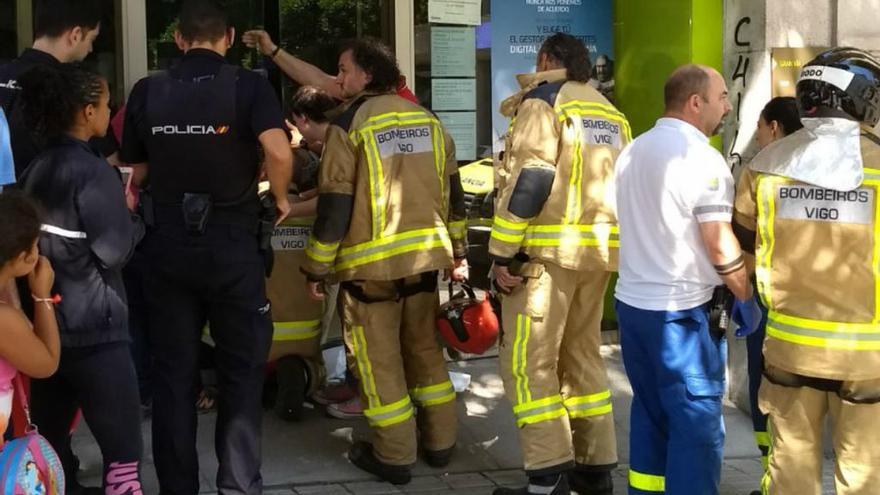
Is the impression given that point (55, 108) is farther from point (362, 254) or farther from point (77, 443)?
point (77, 443)

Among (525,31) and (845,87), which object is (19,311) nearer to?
(845,87)

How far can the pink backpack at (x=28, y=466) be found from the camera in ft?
12.1

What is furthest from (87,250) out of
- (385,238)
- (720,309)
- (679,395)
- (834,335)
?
(834,335)

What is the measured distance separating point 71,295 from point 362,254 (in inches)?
58.4

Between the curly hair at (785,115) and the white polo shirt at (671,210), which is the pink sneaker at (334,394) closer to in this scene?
the white polo shirt at (671,210)

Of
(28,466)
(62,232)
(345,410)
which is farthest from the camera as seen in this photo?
(345,410)

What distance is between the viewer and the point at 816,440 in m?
3.95

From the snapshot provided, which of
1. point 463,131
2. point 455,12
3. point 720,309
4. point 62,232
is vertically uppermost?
point 455,12

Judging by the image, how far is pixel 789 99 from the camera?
529cm

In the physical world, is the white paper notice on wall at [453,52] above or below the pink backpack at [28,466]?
above

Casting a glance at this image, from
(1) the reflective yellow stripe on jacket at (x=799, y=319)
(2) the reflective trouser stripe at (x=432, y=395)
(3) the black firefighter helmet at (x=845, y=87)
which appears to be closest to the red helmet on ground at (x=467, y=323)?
(2) the reflective trouser stripe at (x=432, y=395)

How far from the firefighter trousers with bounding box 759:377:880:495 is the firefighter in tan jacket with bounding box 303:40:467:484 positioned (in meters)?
1.93

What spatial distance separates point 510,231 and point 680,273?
0.83 meters

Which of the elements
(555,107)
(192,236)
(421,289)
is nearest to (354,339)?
(421,289)
